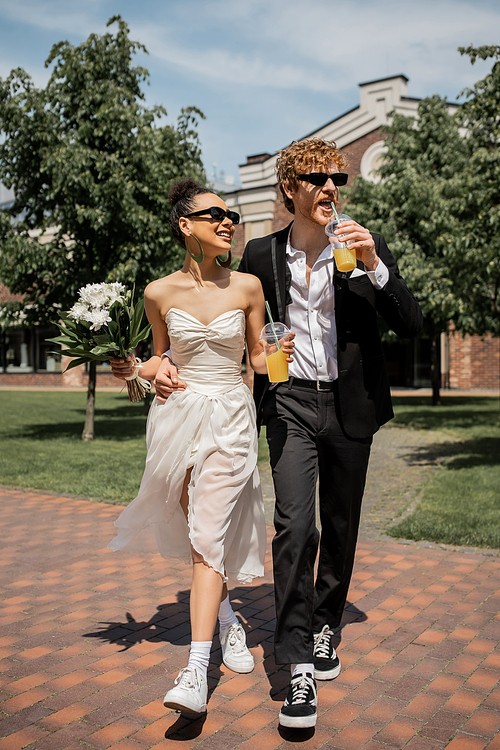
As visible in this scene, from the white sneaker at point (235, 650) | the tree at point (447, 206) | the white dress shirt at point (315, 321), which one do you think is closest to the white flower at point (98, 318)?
the white dress shirt at point (315, 321)

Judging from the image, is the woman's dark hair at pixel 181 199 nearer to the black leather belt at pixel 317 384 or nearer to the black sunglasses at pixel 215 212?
the black sunglasses at pixel 215 212

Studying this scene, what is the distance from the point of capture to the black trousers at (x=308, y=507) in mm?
2926

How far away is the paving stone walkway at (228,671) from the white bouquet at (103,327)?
1367 mm

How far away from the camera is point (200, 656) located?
2822 mm

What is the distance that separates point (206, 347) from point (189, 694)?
1464mm

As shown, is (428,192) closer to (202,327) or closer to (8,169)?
(8,169)

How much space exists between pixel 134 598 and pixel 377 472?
5572 millimetres

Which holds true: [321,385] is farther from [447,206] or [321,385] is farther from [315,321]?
[447,206]

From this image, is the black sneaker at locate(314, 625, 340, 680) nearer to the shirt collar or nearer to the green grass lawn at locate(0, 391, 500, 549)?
the shirt collar

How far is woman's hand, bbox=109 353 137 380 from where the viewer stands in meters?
3.41

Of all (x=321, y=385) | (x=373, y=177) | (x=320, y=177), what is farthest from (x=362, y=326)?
(x=373, y=177)

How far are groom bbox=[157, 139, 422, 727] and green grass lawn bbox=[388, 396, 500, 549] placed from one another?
273 cm

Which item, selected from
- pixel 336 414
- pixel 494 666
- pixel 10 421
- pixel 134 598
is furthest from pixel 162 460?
pixel 10 421

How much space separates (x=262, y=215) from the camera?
83.0 ft
